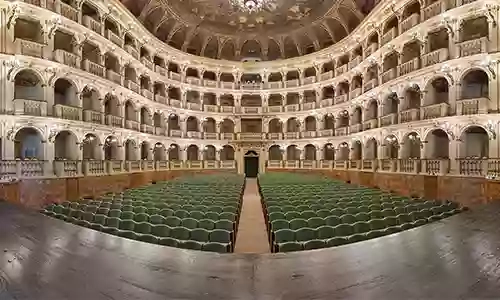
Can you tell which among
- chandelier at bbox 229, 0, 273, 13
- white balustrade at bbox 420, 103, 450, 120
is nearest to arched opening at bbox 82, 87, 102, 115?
chandelier at bbox 229, 0, 273, 13

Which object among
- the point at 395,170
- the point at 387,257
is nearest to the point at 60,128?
the point at 387,257

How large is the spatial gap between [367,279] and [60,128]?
1993 cm

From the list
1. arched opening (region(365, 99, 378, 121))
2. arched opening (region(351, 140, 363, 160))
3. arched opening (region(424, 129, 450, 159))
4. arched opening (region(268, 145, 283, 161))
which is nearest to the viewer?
arched opening (region(424, 129, 450, 159))

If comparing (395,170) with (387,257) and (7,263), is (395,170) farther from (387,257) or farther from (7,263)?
(7,263)

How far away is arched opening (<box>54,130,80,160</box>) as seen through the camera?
20734 millimetres

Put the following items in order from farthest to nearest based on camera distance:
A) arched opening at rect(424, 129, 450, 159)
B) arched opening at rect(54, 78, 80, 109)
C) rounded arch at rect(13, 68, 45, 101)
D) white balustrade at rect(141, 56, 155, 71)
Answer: white balustrade at rect(141, 56, 155, 71), arched opening at rect(54, 78, 80, 109), arched opening at rect(424, 129, 450, 159), rounded arch at rect(13, 68, 45, 101)

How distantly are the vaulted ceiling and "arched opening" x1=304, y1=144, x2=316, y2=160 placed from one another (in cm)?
1188

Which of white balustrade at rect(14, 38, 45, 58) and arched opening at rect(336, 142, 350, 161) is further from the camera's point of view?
arched opening at rect(336, 142, 350, 161)

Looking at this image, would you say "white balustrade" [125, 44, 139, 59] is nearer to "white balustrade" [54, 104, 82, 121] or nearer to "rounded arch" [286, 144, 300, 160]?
"white balustrade" [54, 104, 82, 121]

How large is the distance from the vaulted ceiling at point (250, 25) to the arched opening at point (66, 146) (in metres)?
14.8

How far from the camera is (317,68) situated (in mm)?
38719

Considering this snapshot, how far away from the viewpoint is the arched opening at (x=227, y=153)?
4241 cm

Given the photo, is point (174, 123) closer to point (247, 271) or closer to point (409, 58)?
point (409, 58)

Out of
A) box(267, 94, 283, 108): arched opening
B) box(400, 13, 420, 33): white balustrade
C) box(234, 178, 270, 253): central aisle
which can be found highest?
box(400, 13, 420, 33): white balustrade
